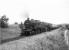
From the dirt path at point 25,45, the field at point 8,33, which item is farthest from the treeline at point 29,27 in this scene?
the dirt path at point 25,45

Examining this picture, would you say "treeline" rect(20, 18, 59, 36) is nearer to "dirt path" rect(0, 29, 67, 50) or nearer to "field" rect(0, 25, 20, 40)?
"field" rect(0, 25, 20, 40)

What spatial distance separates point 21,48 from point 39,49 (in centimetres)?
143

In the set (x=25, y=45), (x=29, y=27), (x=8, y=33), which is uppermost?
(x=29, y=27)

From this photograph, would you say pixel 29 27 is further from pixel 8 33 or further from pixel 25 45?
pixel 25 45

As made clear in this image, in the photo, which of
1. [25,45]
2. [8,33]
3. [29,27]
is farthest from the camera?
[29,27]

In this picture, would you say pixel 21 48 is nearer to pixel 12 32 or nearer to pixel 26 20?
pixel 12 32

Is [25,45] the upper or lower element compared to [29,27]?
lower

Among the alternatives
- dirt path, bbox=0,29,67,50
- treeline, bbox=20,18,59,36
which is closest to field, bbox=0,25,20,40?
dirt path, bbox=0,29,67,50

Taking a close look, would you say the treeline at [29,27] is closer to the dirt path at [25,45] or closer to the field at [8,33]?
the field at [8,33]

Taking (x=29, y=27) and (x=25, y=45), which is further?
(x=29, y=27)

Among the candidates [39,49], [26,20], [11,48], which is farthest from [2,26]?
[26,20]

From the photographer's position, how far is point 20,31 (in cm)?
696

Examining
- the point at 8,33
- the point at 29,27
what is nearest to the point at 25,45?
the point at 8,33

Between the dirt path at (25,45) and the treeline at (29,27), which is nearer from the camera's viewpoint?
the dirt path at (25,45)
